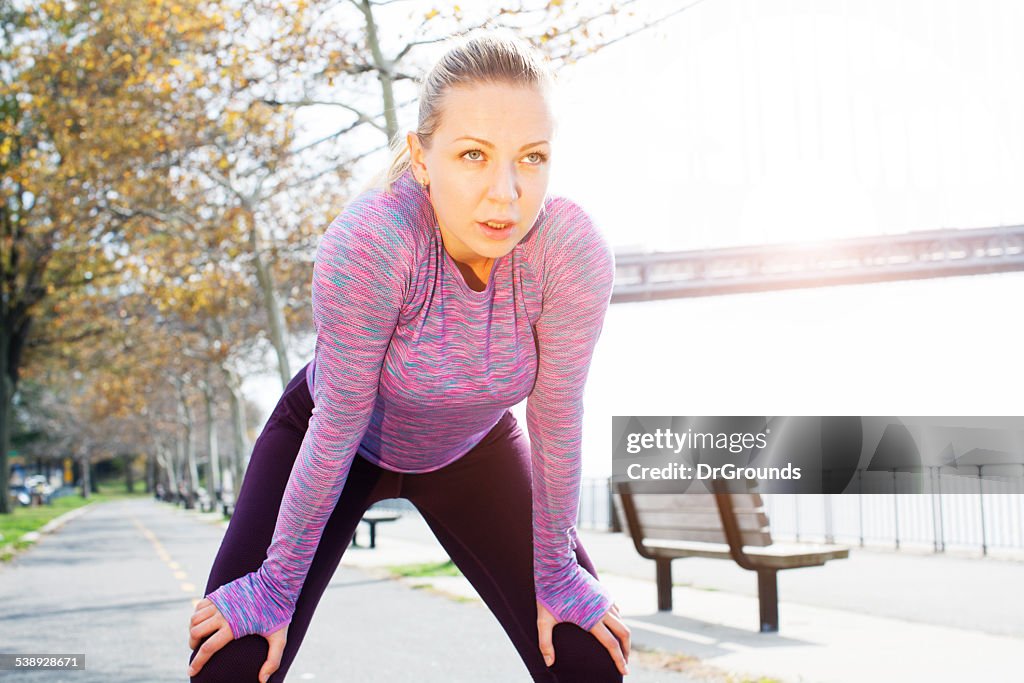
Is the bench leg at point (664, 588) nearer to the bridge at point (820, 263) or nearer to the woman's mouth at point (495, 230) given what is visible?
the woman's mouth at point (495, 230)

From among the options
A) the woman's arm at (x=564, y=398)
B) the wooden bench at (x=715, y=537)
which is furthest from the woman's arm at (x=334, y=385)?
the wooden bench at (x=715, y=537)

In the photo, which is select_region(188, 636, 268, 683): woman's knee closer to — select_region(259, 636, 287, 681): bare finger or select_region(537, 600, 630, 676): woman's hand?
select_region(259, 636, 287, 681): bare finger

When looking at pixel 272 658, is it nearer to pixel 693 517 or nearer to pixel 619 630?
pixel 619 630

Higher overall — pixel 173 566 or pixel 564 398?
pixel 564 398

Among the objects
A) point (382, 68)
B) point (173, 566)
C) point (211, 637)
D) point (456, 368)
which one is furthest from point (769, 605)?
point (173, 566)

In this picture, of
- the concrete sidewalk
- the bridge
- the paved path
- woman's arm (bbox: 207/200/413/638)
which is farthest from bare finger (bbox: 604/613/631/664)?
the bridge

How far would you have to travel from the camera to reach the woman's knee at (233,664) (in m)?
2.22

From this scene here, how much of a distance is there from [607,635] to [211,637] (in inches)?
34.6

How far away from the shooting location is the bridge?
73.4 metres

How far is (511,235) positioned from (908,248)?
7752cm

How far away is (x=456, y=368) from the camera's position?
2309mm

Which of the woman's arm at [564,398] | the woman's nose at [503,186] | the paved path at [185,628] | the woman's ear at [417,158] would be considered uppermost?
the woman's ear at [417,158]

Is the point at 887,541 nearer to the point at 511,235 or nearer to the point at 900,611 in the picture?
the point at 900,611

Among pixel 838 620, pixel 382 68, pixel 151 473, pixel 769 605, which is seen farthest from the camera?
pixel 151 473
